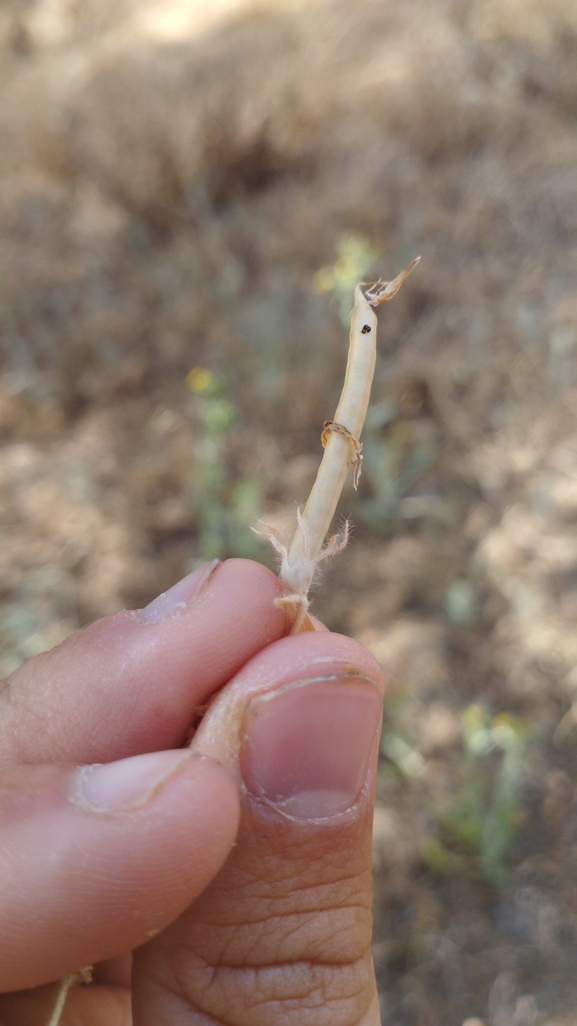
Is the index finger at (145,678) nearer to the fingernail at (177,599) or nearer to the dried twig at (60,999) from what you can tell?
the fingernail at (177,599)

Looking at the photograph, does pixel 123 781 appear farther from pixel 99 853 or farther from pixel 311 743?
pixel 311 743

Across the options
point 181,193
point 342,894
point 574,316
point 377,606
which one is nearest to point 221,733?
point 342,894

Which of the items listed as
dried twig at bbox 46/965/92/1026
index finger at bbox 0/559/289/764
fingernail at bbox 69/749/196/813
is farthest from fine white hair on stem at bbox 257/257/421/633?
dried twig at bbox 46/965/92/1026

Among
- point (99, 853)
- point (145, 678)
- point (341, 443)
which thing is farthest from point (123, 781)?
point (341, 443)

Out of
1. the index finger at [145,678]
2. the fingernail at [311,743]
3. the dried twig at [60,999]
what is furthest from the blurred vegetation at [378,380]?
the dried twig at [60,999]

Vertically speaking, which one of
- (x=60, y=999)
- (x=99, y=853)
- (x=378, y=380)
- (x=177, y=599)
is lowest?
(x=60, y=999)
